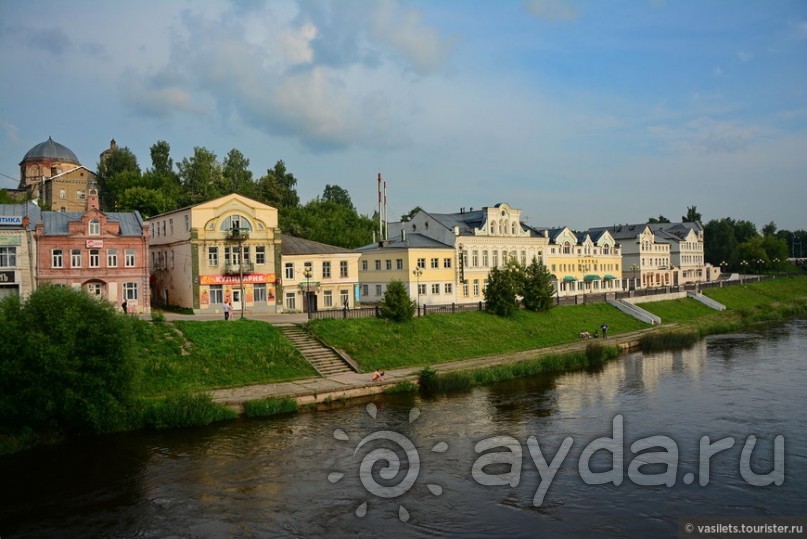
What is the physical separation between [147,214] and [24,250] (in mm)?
30472

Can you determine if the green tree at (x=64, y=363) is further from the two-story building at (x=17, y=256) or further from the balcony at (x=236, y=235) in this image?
the balcony at (x=236, y=235)

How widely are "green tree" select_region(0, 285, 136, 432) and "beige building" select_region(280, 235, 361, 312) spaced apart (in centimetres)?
2326

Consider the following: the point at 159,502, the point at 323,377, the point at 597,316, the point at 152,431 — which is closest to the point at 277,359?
the point at 323,377

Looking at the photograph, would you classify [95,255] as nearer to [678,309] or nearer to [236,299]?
[236,299]

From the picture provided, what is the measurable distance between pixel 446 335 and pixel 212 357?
16554mm

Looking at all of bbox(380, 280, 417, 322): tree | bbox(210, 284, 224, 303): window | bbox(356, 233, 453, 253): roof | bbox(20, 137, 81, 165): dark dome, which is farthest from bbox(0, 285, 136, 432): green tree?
bbox(20, 137, 81, 165): dark dome

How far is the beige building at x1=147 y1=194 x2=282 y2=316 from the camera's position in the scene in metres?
47.3

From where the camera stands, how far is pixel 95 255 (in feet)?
146

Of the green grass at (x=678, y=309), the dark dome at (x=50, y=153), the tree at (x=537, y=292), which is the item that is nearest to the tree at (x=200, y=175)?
the dark dome at (x=50, y=153)

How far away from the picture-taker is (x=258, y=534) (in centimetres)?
1802

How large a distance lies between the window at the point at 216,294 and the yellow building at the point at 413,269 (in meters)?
15.8

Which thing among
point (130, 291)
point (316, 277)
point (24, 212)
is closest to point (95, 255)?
point (130, 291)

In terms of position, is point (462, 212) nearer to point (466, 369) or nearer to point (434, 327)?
point (434, 327)

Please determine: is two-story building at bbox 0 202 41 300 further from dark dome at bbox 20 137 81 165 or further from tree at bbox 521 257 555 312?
dark dome at bbox 20 137 81 165
